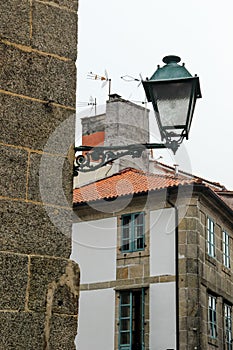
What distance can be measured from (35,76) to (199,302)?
617 inches

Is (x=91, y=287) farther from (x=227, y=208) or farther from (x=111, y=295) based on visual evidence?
(x=227, y=208)

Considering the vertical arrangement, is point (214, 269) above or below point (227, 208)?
below

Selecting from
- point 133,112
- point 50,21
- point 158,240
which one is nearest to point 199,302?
point 158,240

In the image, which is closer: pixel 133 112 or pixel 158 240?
pixel 158 240

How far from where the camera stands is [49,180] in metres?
3.68

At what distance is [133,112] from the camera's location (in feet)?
83.8

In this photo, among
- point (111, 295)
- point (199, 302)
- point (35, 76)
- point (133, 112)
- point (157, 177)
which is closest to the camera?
point (35, 76)

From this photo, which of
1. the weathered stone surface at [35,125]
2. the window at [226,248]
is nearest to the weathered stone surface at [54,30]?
the weathered stone surface at [35,125]

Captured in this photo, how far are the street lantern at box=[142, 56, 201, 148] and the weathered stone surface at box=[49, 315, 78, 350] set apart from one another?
1.54m

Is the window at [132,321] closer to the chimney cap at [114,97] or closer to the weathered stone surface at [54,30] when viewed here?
the chimney cap at [114,97]

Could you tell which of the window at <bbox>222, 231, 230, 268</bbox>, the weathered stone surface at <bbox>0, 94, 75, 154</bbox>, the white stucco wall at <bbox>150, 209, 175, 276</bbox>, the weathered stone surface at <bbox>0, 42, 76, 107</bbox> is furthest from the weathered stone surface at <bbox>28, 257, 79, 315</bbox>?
the window at <bbox>222, 231, 230, 268</bbox>

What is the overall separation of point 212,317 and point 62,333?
55.4 feet

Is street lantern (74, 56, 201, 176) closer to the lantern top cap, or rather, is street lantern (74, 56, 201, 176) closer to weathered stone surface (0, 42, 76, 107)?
the lantern top cap

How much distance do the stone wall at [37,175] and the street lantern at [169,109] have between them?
817 mm
